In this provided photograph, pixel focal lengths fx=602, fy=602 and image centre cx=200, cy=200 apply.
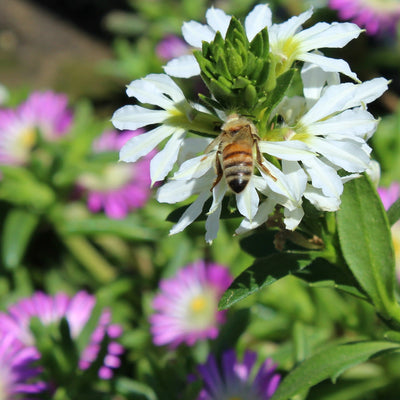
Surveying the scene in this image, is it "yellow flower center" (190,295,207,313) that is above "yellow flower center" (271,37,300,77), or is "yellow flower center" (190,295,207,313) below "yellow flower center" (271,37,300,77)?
above

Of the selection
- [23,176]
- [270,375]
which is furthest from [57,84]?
[270,375]

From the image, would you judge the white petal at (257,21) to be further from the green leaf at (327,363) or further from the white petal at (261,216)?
the green leaf at (327,363)

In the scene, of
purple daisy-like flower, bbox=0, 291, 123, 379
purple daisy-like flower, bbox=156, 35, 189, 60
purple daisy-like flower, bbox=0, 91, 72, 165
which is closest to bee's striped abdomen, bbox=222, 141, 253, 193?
purple daisy-like flower, bbox=0, 291, 123, 379

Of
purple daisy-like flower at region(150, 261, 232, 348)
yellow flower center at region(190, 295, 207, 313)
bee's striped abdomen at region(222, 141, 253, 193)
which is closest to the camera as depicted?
bee's striped abdomen at region(222, 141, 253, 193)

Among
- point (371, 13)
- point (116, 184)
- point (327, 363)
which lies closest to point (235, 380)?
point (327, 363)

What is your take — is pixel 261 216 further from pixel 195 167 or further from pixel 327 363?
pixel 327 363

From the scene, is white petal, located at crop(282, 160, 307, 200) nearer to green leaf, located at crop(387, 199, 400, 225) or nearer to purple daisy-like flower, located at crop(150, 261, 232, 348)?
green leaf, located at crop(387, 199, 400, 225)

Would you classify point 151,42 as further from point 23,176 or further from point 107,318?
point 107,318

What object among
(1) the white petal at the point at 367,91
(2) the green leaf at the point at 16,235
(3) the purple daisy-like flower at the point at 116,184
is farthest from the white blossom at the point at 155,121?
(3) the purple daisy-like flower at the point at 116,184
